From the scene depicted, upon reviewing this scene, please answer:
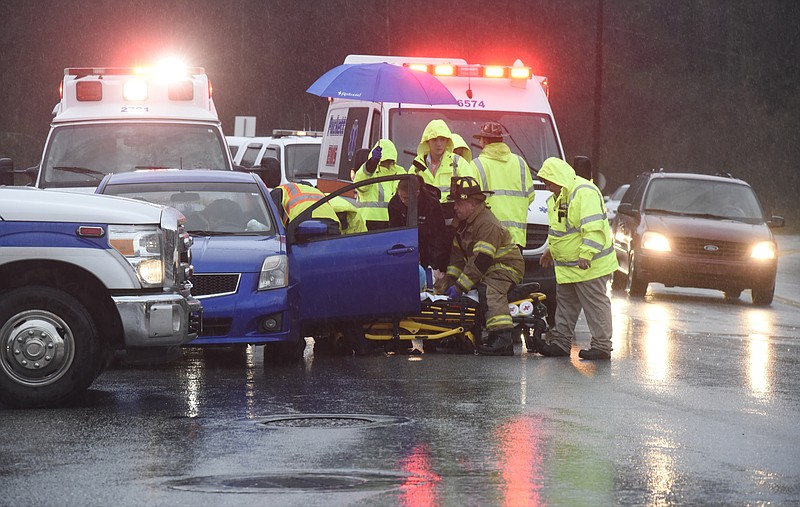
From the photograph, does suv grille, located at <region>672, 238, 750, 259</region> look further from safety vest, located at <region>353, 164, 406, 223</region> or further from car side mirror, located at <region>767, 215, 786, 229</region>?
safety vest, located at <region>353, 164, 406, 223</region>

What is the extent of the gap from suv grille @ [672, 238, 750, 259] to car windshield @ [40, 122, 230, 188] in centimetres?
676

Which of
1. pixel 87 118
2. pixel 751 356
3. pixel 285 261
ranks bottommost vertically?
pixel 751 356

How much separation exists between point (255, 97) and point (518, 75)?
1261 inches

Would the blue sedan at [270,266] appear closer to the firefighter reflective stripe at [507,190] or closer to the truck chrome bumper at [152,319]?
the truck chrome bumper at [152,319]

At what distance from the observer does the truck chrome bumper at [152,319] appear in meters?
9.32

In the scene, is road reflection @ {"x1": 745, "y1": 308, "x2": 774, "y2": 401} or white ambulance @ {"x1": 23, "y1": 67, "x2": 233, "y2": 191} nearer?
road reflection @ {"x1": 745, "y1": 308, "x2": 774, "y2": 401}

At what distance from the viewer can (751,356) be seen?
43.1 feet

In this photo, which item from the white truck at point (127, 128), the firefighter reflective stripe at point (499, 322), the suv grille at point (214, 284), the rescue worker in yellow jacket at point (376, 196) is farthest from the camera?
the white truck at point (127, 128)

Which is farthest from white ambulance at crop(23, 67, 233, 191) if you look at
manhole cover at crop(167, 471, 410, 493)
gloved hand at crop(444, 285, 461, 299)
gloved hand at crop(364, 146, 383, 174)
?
manhole cover at crop(167, 471, 410, 493)

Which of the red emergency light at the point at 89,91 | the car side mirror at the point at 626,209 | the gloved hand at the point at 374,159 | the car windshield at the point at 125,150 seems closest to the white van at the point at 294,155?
the car side mirror at the point at 626,209

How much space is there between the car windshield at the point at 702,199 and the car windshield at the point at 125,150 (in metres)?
7.22

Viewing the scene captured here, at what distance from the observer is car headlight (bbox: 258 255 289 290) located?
11.3m

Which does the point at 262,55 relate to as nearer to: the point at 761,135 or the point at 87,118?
the point at 761,135

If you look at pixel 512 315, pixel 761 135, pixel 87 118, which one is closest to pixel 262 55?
pixel 761 135
